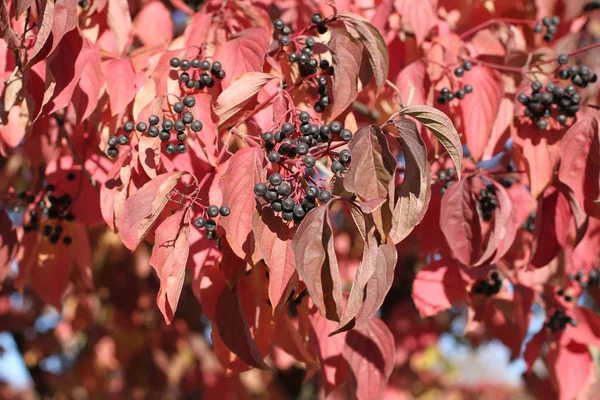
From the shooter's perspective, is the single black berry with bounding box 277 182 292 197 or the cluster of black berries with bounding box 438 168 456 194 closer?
the single black berry with bounding box 277 182 292 197

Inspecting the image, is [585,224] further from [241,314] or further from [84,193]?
[84,193]

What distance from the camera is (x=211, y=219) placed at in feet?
4.91

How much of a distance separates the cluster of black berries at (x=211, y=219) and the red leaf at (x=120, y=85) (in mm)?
437

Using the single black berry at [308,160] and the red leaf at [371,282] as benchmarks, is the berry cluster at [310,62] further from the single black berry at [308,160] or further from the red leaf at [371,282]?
the red leaf at [371,282]

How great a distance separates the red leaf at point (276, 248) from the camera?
1327mm

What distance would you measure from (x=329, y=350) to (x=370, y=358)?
14 cm

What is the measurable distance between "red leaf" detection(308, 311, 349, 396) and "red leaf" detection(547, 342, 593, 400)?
2.85ft

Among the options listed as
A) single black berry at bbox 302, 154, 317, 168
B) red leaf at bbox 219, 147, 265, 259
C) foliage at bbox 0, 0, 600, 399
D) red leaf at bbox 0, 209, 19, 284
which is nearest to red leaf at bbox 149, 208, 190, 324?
foliage at bbox 0, 0, 600, 399

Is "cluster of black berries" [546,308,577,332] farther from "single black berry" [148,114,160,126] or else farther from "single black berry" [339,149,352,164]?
"single black berry" [148,114,160,126]

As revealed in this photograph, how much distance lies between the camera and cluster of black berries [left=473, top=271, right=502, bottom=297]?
7.03 feet

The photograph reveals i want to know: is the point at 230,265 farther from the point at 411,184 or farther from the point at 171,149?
the point at 411,184

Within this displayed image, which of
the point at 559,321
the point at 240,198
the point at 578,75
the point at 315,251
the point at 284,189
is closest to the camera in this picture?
the point at 315,251

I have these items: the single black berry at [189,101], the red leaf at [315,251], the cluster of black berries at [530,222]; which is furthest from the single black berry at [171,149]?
the cluster of black berries at [530,222]

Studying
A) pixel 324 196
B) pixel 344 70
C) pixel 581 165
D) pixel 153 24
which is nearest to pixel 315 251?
pixel 324 196
